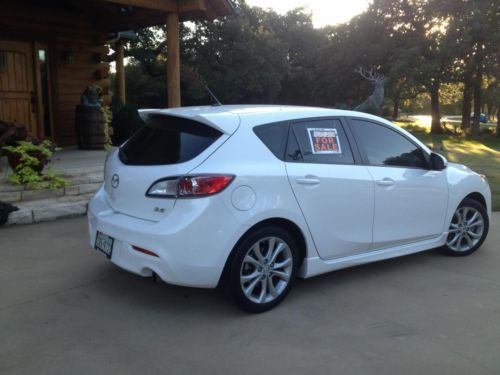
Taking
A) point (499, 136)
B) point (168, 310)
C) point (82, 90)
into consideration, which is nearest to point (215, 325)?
point (168, 310)

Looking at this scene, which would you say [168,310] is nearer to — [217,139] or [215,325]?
[215,325]

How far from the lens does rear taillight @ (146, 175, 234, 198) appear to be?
3.45 m

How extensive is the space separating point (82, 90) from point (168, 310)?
8654 millimetres

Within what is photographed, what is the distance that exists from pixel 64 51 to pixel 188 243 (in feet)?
28.7

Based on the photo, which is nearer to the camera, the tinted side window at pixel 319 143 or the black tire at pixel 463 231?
the tinted side window at pixel 319 143

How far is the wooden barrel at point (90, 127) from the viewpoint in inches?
387

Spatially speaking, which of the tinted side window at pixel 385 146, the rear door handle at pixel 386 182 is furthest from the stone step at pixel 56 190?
the rear door handle at pixel 386 182

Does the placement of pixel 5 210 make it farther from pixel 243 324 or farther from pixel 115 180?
pixel 243 324

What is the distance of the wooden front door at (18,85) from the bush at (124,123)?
241 centimetres

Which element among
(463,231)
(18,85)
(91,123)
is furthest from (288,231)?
(18,85)

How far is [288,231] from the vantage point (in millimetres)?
3971

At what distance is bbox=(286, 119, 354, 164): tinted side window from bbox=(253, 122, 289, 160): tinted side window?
60 mm

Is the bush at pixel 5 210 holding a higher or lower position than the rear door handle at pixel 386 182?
lower

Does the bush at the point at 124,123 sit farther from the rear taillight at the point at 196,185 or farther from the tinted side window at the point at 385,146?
the rear taillight at the point at 196,185
